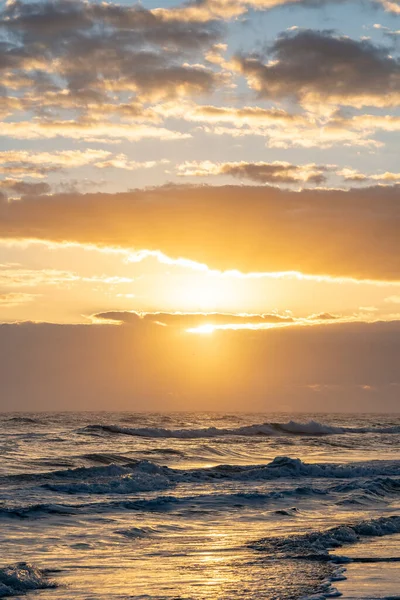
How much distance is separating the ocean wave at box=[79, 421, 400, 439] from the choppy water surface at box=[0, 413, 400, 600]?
28270mm

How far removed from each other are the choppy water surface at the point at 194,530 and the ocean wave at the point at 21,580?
0.02 metres

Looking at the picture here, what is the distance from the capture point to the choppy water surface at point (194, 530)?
43.4ft

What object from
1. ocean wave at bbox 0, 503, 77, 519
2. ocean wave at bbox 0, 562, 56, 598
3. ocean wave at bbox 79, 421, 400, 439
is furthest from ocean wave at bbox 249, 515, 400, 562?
ocean wave at bbox 79, 421, 400, 439

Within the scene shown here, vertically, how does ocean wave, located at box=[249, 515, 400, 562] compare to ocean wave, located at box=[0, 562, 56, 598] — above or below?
below

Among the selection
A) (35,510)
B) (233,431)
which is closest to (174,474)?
(35,510)

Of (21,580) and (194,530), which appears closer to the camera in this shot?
(21,580)

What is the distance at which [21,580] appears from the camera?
13094 mm

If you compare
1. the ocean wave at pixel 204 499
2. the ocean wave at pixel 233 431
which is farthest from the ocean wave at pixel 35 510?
the ocean wave at pixel 233 431

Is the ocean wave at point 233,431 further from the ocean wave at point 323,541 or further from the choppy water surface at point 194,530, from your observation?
the ocean wave at point 323,541

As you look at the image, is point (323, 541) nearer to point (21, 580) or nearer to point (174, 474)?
point (21, 580)

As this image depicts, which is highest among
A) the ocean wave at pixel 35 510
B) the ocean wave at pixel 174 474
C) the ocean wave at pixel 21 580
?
the ocean wave at pixel 21 580

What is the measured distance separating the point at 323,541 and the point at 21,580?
7.48 metres

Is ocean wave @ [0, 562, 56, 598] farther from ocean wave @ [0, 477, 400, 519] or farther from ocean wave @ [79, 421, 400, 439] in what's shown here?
ocean wave @ [79, 421, 400, 439]

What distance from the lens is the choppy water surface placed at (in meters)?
13.2
